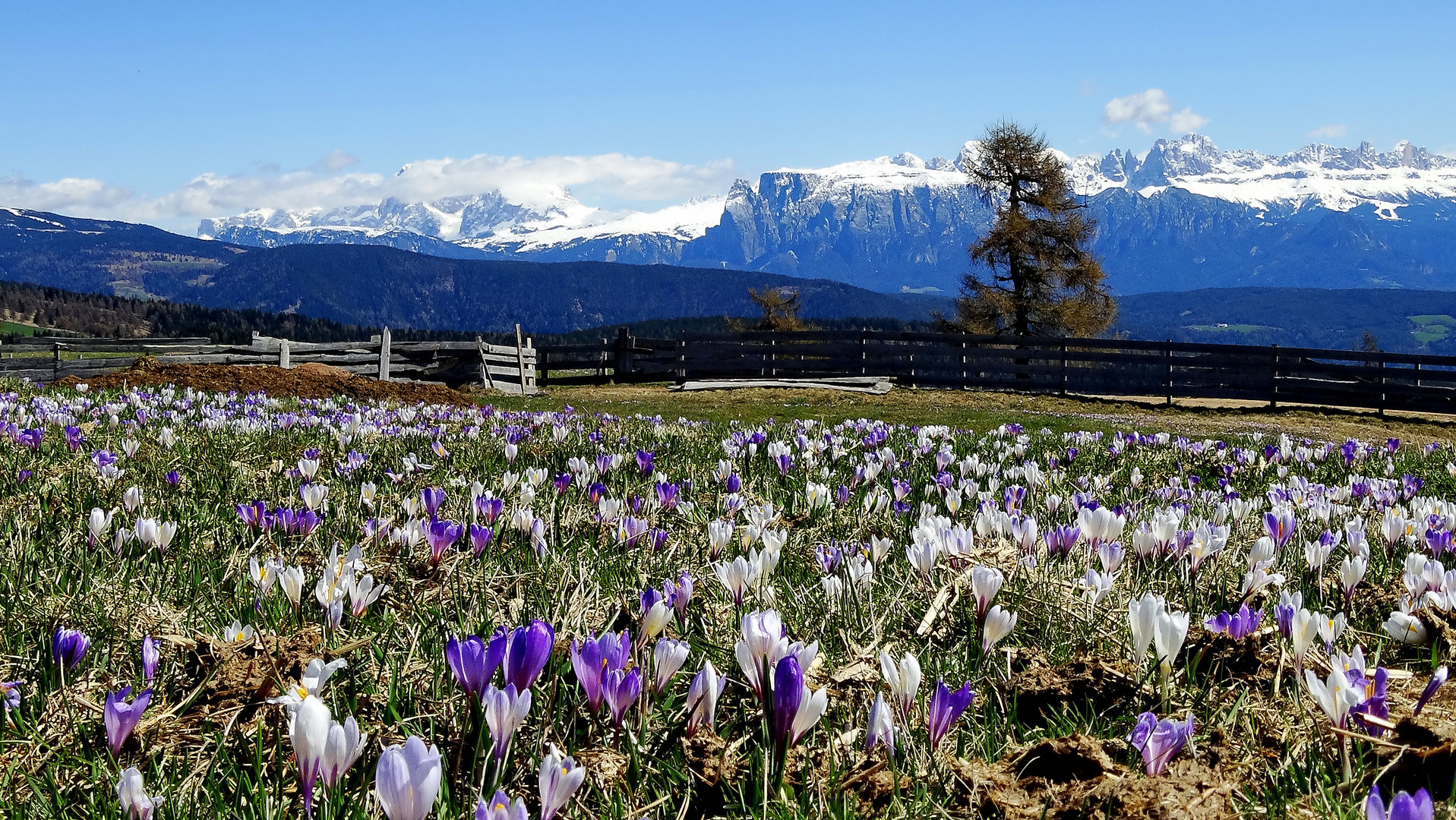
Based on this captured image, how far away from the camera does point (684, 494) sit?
13.9 ft

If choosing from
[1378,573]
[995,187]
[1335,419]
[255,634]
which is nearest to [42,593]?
[255,634]

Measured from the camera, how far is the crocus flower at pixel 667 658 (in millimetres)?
1603

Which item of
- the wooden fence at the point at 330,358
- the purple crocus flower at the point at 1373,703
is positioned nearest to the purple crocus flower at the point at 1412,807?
the purple crocus flower at the point at 1373,703

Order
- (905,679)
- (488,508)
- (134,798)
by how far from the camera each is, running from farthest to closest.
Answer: (488,508)
(905,679)
(134,798)

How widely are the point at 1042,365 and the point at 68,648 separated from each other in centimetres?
3562

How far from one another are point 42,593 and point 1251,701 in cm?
274

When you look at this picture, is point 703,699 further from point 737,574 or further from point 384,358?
point 384,358

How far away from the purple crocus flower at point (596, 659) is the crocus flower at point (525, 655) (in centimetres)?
5

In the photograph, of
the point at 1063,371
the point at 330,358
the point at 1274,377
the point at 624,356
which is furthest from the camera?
the point at 624,356

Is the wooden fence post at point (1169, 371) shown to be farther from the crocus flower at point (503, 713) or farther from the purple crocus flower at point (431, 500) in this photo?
the crocus flower at point (503, 713)

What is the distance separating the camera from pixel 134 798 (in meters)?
1.27

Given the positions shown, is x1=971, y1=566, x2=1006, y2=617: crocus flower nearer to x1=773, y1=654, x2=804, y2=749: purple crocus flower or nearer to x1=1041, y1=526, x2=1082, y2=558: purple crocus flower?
x1=773, y1=654, x2=804, y2=749: purple crocus flower

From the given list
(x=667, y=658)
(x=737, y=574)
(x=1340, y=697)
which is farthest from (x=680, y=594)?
(x=1340, y=697)

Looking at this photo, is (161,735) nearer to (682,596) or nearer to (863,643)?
(682,596)
